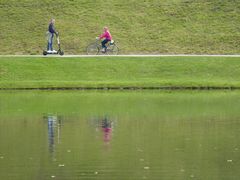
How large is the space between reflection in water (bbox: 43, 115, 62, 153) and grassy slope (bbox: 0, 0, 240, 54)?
2946cm

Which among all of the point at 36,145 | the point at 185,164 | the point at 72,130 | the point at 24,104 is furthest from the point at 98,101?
the point at 185,164

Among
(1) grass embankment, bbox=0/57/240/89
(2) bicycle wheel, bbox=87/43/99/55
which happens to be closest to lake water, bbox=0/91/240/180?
(1) grass embankment, bbox=0/57/240/89

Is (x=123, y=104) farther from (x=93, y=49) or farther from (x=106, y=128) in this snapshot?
(x=93, y=49)

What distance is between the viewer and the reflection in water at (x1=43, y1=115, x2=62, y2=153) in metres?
26.5

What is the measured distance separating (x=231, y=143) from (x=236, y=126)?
423cm

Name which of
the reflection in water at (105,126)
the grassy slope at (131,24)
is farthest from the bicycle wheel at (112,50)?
the reflection in water at (105,126)

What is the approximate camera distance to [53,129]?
Result: 30.0 meters

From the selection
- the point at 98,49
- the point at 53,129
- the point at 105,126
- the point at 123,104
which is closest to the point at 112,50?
the point at 98,49

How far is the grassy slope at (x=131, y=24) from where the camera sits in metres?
64.7

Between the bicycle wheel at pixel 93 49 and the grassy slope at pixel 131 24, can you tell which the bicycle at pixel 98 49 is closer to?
the bicycle wheel at pixel 93 49

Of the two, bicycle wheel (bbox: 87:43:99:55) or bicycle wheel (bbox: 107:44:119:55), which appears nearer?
bicycle wheel (bbox: 107:44:119:55)

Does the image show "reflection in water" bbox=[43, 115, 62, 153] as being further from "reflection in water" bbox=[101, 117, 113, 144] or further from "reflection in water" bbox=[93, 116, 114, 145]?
"reflection in water" bbox=[101, 117, 113, 144]

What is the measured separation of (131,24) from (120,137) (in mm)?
41843

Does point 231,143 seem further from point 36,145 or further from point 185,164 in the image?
point 36,145
